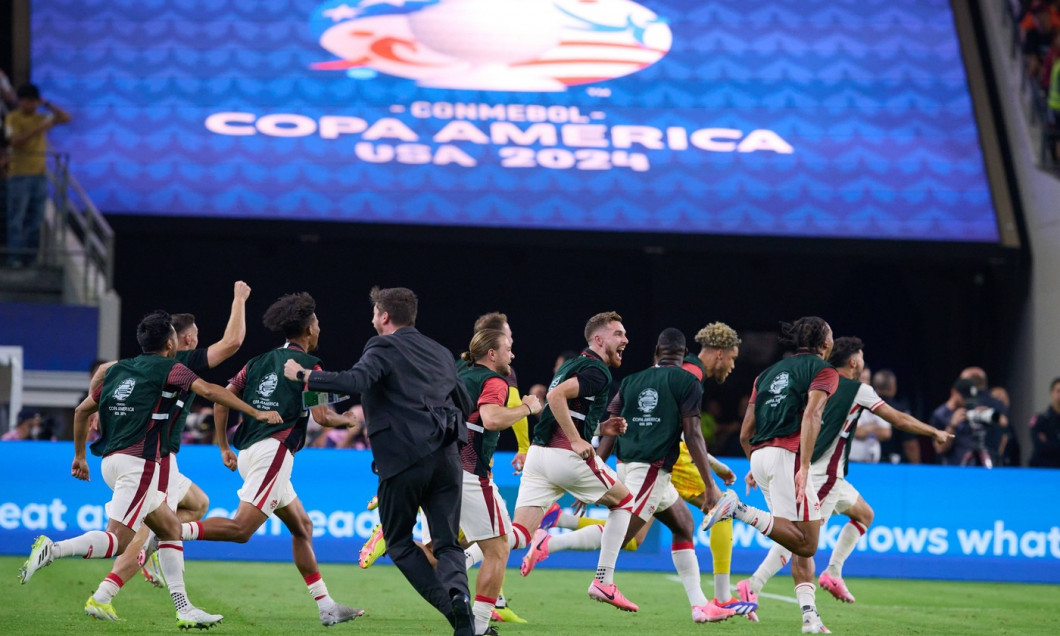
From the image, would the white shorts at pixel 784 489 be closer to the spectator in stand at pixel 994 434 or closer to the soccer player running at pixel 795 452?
the soccer player running at pixel 795 452

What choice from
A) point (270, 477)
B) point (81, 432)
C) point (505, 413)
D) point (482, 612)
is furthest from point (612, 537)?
point (81, 432)

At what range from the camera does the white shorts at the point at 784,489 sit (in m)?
9.74

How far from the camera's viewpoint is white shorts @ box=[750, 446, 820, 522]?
9.74 metres

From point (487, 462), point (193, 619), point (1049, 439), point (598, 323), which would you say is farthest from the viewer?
point (1049, 439)

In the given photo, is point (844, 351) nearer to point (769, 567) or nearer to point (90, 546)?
point (769, 567)

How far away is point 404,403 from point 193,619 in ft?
8.60

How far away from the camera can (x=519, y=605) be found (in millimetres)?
11328

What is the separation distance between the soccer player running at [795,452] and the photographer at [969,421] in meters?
6.19

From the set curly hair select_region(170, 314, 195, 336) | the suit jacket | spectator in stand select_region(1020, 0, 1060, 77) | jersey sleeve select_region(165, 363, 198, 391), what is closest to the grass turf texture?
jersey sleeve select_region(165, 363, 198, 391)

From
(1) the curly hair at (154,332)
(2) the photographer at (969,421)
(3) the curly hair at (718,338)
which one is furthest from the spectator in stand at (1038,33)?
(1) the curly hair at (154,332)

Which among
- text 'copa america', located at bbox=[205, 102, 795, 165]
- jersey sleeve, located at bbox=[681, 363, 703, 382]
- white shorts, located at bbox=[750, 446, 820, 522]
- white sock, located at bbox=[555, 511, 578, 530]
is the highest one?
text 'copa america', located at bbox=[205, 102, 795, 165]

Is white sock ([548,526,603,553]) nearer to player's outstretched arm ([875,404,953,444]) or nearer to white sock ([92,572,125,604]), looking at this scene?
player's outstretched arm ([875,404,953,444])

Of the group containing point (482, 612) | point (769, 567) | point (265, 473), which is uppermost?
point (265, 473)

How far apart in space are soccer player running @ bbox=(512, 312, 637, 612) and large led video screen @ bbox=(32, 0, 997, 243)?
10.2 meters
